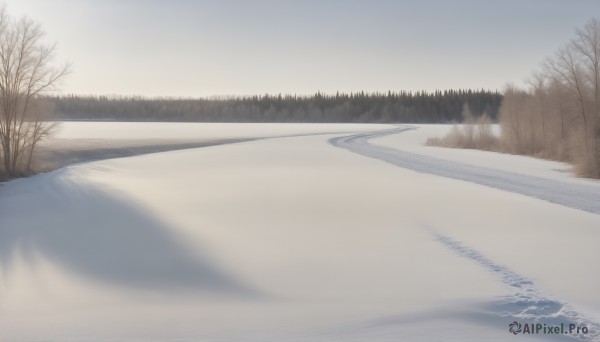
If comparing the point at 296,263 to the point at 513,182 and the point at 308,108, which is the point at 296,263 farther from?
the point at 308,108

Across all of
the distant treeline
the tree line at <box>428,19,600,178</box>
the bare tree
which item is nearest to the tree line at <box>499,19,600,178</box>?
the tree line at <box>428,19,600,178</box>

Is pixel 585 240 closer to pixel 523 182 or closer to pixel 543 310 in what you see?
Answer: pixel 543 310

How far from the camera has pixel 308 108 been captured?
13625 centimetres

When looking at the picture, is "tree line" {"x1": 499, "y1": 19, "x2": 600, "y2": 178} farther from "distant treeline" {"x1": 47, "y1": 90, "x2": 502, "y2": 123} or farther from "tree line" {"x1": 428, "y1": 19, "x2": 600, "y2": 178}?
"distant treeline" {"x1": 47, "y1": 90, "x2": 502, "y2": 123}

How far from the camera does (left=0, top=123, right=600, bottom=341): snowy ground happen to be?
607 cm

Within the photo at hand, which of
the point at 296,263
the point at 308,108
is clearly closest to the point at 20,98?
the point at 296,263

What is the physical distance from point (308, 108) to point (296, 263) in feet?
422

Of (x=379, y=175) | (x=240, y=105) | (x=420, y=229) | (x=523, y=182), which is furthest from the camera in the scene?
(x=240, y=105)

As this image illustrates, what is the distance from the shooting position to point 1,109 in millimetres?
24500

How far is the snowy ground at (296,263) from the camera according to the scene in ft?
19.9

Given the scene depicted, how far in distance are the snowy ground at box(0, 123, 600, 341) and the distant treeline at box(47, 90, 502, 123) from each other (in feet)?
363

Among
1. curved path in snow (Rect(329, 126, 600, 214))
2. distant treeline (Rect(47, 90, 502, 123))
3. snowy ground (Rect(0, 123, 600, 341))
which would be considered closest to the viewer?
snowy ground (Rect(0, 123, 600, 341))

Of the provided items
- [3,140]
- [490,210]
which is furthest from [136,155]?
[490,210]

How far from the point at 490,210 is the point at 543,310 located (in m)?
7.36
